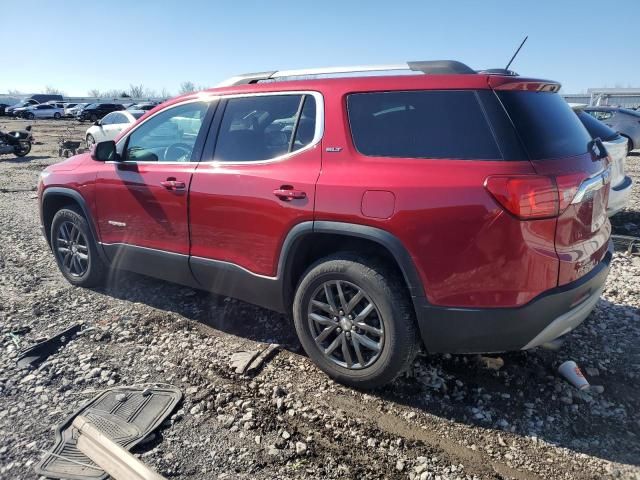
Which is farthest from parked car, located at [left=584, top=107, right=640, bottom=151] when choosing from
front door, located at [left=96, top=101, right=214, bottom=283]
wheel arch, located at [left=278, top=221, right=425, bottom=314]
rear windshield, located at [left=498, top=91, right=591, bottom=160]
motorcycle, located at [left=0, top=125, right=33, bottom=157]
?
motorcycle, located at [left=0, top=125, right=33, bottom=157]

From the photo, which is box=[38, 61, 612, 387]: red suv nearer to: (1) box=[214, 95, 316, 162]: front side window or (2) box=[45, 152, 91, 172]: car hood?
(1) box=[214, 95, 316, 162]: front side window

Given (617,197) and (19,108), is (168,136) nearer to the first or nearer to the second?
(617,197)

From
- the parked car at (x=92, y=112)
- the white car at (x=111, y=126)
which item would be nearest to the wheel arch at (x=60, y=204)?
the white car at (x=111, y=126)

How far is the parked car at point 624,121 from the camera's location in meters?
15.0

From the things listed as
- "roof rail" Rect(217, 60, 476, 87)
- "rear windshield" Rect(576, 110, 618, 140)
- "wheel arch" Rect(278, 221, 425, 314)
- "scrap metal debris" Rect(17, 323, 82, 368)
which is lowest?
"scrap metal debris" Rect(17, 323, 82, 368)

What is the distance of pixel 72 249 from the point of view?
15.7ft

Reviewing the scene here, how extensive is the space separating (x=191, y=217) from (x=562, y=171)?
253 cm

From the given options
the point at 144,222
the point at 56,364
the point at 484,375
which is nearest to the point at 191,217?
the point at 144,222

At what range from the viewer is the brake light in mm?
2406

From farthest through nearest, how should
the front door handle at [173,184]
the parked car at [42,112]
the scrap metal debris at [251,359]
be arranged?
1. the parked car at [42,112]
2. the front door handle at [173,184]
3. the scrap metal debris at [251,359]

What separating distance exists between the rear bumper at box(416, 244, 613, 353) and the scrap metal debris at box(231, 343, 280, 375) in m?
1.24

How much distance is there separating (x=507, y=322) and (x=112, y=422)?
2296 millimetres

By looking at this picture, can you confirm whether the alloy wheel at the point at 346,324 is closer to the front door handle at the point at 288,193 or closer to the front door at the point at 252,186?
the front door at the point at 252,186

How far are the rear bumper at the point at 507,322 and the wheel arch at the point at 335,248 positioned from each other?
0.18 metres
